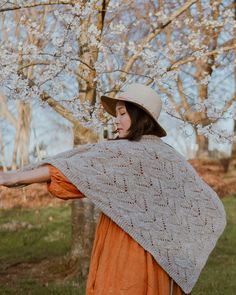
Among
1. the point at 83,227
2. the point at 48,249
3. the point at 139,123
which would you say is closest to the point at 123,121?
the point at 139,123

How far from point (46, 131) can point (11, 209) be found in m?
19.5

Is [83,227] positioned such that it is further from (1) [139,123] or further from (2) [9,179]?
(2) [9,179]

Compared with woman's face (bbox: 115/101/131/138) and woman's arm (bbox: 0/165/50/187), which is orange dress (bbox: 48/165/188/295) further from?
woman's face (bbox: 115/101/131/138)

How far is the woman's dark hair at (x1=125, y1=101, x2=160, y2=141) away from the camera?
10.5 ft

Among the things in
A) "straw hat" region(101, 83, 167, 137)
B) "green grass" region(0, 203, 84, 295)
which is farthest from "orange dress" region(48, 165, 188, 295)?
"green grass" region(0, 203, 84, 295)

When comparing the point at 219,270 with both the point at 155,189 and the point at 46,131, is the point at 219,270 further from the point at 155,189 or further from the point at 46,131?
the point at 46,131

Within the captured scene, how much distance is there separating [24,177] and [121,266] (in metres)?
0.68

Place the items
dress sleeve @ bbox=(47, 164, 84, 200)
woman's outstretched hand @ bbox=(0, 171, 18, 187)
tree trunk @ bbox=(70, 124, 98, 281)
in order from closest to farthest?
woman's outstretched hand @ bbox=(0, 171, 18, 187) < dress sleeve @ bbox=(47, 164, 84, 200) < tree trunk @ bbox=(70, 124, 98, 281)

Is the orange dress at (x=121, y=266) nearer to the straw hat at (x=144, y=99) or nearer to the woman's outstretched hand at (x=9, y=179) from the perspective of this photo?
the woman's outstretched hand at (x=9, y=179)

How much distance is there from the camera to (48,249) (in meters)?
10.6

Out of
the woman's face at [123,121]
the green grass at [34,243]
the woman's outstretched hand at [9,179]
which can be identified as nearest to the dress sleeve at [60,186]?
the woman's outstretched hand at [9,179]

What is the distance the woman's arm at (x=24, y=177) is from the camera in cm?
279

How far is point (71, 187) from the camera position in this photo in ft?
10.1

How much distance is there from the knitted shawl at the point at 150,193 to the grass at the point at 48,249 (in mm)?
4264
